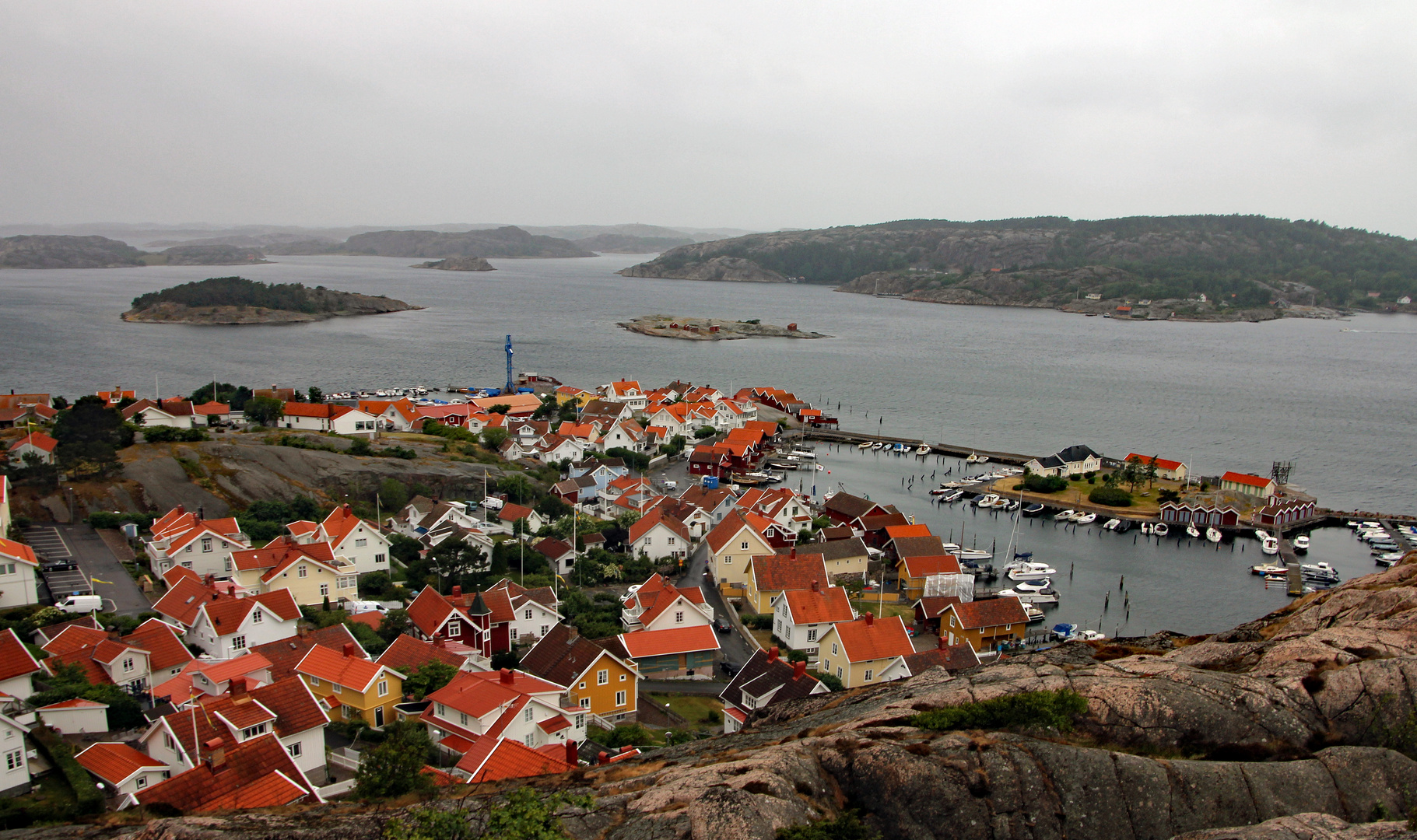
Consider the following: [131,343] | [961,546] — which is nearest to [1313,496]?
[961,546]

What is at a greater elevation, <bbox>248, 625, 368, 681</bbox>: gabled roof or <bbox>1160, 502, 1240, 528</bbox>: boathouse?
<bbox>248, 625, 368, 681</bbox>: gabled roof

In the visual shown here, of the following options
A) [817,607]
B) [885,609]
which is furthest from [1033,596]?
[817,607]

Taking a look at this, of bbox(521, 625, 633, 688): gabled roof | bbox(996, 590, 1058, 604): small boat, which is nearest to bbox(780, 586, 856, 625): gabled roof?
bbox(521, 625, 633, 688): gabled roof

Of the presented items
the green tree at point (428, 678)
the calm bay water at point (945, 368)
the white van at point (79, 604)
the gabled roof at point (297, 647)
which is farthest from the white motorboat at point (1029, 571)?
the white van at point (79, 604)

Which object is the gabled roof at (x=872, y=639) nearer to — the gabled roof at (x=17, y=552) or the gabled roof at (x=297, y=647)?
the gabled roof at (x=297, y=647)

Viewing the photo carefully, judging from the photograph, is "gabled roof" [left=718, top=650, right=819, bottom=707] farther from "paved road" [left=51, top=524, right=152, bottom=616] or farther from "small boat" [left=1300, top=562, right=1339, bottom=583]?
"small boat" [left=1300, top=562, right=1339, bottom=583]

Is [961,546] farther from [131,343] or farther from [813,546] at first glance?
[131,343]
